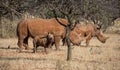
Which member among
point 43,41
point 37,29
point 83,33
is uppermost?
point 37,29

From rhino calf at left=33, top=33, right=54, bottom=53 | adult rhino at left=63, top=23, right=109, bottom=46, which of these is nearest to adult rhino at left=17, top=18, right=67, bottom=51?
rhino calf at left=33, top=33, right=54, bottom=53

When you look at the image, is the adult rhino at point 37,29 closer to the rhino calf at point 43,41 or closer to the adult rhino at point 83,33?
the rhino calf at point 43,41

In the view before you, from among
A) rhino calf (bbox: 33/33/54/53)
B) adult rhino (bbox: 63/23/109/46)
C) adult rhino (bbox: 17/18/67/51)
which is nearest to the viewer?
rhino calf (bbox: 33/33/54/53)

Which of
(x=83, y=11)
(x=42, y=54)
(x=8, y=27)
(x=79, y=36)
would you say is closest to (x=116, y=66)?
(x=83, y=11)

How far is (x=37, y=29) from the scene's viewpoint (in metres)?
21.0

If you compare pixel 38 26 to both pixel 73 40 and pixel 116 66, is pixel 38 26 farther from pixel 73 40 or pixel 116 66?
pixel 116 66

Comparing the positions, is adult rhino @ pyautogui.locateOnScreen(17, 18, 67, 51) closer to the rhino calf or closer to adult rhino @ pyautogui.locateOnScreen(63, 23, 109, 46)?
the rhino calf

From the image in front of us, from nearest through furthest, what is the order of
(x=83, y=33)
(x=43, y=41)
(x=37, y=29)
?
(x=43, y=41), (x=37, y=29), (x=83, y=33)

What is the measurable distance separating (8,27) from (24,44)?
429 inches

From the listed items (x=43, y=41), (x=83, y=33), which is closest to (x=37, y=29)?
(x=43, y=41)

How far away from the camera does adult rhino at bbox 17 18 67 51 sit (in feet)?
68.2

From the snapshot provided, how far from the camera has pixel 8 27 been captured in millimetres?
32344

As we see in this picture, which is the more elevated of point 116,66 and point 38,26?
point 38,26

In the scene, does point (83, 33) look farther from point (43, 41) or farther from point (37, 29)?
point (43, 41)
